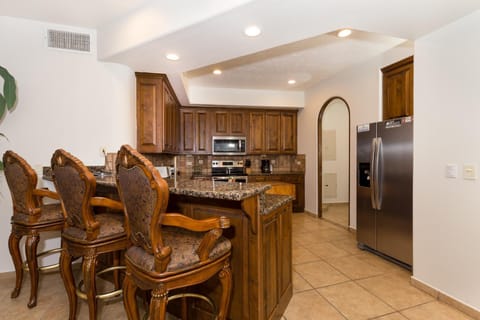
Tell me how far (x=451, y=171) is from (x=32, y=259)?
11.5ft

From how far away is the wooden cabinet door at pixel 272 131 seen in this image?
17.7 ft

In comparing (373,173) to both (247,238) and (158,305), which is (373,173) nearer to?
(247,238)

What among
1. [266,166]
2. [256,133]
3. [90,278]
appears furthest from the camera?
[266,166]

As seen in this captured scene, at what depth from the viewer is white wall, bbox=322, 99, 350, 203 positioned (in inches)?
239

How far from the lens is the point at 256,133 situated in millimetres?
5363

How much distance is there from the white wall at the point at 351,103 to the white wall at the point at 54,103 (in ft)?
10.9

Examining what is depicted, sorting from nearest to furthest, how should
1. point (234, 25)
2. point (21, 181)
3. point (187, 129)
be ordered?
point (21, 181), point (234, 25), point (187, 129)

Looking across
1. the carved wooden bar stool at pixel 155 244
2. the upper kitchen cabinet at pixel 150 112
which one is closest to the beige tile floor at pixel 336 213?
the upper kitchen cabinet at pixel 150 112

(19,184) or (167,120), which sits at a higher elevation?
(167,120)

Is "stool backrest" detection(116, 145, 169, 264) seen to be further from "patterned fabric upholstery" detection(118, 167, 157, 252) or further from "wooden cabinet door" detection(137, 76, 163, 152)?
"wooden cabinet door" detection(137, 76, 163, 152)

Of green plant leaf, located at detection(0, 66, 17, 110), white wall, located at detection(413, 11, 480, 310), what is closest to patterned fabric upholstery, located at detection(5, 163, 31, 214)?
green plant leaf, located at detection(0, 66, 17, 110)

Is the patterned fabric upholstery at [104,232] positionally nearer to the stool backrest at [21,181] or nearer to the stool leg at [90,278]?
the stool leg at [90,278]

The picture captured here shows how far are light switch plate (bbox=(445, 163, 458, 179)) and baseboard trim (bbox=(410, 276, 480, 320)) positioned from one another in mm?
1017

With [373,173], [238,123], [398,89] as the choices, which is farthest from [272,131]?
[373,173]
